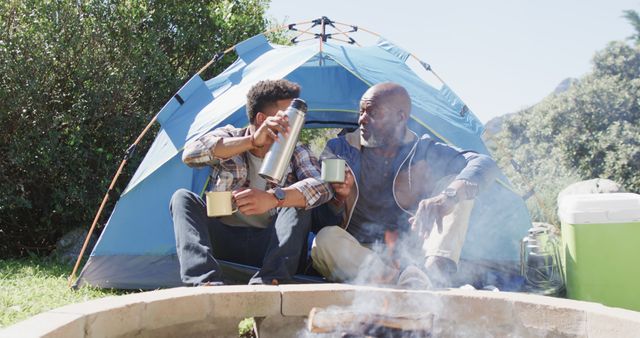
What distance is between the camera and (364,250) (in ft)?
8.32

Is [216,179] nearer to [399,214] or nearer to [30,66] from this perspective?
[399,214]

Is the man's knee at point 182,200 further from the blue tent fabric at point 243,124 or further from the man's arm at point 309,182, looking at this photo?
the blue tent fabric at point 243,124

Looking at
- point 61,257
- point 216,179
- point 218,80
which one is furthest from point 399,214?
point 61,257

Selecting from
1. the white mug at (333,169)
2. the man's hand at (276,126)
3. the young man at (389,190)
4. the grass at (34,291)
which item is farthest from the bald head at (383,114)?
the grass at (34,291)

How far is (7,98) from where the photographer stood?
14.5ft

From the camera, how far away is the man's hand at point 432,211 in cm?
243

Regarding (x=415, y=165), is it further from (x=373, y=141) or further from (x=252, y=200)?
(x=252, y=200)

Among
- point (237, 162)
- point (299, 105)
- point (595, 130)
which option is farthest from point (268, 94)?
point (595, 130)

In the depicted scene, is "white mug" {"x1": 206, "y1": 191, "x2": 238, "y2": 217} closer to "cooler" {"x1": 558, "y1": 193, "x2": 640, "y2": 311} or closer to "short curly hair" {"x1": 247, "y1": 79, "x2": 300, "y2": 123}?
"short curly hair" {"x1": 247, "y1": 79, "x2": 300, "y2": 123}

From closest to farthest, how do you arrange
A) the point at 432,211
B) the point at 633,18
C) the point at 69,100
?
the point at 432,211, the point at 69,100, the point at 633,18

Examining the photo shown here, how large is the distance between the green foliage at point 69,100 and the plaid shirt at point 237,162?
2.18m

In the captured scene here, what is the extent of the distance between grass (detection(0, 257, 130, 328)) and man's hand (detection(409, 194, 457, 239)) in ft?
4.98

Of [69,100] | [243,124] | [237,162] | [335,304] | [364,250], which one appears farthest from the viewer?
[69,100]

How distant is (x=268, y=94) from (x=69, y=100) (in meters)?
2.64
